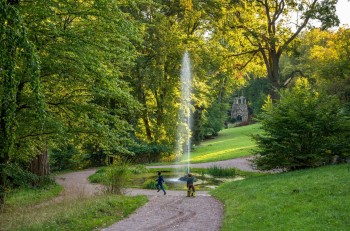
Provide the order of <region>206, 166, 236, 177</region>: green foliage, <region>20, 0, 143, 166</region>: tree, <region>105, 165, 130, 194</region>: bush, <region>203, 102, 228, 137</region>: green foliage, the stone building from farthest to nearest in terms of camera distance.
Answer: the stone building → <region>203, 102, 228, 137</region>: green foliage → <region>206, 166, 236, 177</region>: green foliage → <region>105, 165, 130, 194</region>: bush → <region>20, 0, 143, 166</region>: tree

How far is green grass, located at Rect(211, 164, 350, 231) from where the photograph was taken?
29.9 feet

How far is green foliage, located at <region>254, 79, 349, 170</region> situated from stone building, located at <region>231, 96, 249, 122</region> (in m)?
71.9

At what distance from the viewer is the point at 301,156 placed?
17438 mm

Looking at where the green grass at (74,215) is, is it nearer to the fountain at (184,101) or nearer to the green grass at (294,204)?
the green grass at (294,204)

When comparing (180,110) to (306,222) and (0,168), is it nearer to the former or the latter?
(0,168)

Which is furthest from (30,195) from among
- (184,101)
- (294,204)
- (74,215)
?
(184,101)

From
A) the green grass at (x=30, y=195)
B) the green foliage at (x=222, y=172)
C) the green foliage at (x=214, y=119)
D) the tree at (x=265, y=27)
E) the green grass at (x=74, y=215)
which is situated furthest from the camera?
the green foliage at (x=214, y=119)

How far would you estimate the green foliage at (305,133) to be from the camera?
57.5 ft

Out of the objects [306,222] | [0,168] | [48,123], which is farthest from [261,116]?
[0,168]

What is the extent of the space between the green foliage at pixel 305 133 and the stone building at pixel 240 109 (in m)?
71.9

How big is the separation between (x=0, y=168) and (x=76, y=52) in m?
5.21

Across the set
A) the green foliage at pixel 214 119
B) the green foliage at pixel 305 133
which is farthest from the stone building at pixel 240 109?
the green foliage at pixel 305 133

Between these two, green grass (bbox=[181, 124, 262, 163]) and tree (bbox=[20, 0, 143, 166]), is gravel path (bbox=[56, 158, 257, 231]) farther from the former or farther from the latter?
green grass (bbox=[181, 124, 262, 163])

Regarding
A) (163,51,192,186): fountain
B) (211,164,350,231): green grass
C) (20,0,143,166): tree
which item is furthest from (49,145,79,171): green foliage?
(211,164,350,231): green grass
